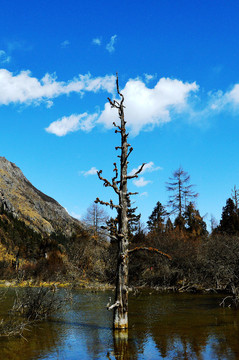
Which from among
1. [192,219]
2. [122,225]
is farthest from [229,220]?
[122,225]

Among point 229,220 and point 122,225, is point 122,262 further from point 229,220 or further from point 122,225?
point 229,220

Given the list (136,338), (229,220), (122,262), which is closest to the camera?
(136,338)

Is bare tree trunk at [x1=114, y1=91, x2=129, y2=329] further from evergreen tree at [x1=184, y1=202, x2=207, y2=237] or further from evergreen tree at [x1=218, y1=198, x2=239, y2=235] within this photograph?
evergreen tree at [x1=184, y1=202, x2=207, y2=237]

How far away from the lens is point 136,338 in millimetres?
12242

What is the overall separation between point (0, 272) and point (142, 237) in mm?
20906

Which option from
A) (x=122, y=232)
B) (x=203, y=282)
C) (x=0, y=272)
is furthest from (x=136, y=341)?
(x=0, y=272)

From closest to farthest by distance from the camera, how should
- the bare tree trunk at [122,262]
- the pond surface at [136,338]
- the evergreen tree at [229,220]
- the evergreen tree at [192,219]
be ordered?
the pond surface at [136,338] → the bare tree trunk at [122,262] → the evergreen tree at [229,220] → the evergreen tree at [192,219]

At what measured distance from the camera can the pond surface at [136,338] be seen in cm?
1033

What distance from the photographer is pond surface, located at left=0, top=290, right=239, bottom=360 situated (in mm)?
10328

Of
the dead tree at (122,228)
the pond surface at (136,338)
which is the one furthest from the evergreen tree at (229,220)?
the dead tree at (122,228)

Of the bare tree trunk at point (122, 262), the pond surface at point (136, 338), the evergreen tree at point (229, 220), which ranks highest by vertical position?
the evergreen tree at point (229, 220)

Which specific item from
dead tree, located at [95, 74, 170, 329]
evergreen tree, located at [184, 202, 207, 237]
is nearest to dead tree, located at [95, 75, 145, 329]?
dead tree, located at [95, 74, 170, 329]

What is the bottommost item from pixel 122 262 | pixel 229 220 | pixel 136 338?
pixel 136 338

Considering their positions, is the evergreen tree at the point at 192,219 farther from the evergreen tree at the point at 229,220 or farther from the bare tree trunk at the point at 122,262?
the bare tree trunk at the point at 122,262
